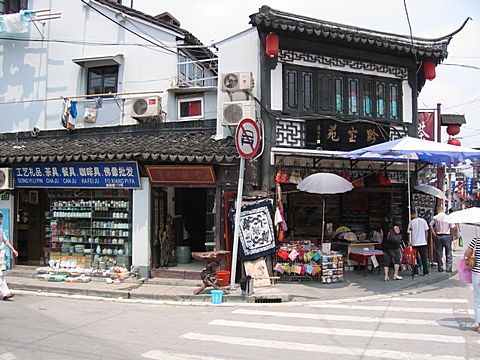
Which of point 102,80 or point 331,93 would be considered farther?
point 102,80

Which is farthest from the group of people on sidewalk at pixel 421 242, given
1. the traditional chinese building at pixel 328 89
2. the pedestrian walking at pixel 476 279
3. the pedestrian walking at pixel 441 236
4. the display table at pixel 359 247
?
the pedestrian walking at pixel 476 279

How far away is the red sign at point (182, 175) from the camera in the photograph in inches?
457

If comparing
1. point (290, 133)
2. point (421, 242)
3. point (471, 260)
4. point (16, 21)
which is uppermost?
point (16, 21)

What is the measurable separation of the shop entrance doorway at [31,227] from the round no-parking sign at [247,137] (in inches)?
304

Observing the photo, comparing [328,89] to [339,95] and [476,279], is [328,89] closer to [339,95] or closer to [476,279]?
[339,95]

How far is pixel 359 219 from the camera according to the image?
15367 mm

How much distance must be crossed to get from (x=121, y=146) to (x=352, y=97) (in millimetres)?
6817

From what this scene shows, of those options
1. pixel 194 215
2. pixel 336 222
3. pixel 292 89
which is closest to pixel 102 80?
pixel 194 215

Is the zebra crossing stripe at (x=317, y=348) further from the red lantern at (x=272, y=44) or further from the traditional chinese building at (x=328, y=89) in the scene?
the red lantern at (x=272, y=44)

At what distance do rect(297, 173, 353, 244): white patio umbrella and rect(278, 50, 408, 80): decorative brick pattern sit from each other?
3254 mm

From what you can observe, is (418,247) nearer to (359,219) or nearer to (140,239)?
(359,219)

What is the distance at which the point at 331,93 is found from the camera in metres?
12.9

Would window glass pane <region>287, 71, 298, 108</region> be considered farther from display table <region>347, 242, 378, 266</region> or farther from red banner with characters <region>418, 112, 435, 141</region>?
red banner with characters <region>418, 112, 435, 141</region>

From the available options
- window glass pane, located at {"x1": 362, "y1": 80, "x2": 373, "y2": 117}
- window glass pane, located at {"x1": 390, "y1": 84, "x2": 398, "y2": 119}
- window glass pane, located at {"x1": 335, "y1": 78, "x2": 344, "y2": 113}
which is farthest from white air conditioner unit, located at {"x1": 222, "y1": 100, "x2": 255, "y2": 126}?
window glass pane, located at {"x1": 390, "y1": 84, "x2": 398, "y2": 119}
